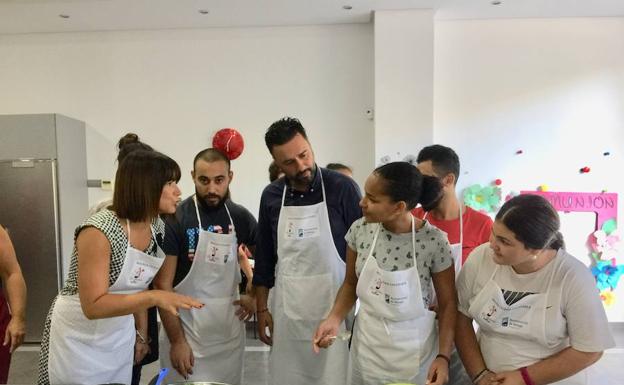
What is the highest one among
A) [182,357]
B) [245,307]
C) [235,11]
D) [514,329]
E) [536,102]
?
[235,11]

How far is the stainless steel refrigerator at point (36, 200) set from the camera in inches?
121

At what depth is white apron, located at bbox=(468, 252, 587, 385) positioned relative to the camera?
3.34ft

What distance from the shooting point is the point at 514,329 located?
1040 mm

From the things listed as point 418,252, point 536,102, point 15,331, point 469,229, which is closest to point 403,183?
point 418,252

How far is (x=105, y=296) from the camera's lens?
0.98 m

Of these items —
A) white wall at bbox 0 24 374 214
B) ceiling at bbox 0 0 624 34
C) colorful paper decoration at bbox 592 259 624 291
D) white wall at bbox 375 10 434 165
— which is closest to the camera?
ceiling at bbox 0 0 624 34

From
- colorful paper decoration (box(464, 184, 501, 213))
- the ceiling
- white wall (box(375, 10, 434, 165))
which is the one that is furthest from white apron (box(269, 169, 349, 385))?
colorful paper decoration (box(464, 184, 501, 213))

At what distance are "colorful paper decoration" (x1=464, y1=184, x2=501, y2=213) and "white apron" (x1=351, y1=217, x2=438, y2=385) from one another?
235cm

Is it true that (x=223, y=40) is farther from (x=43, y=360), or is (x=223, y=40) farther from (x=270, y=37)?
(x=43, y=360)

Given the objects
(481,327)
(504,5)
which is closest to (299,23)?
(504,5)

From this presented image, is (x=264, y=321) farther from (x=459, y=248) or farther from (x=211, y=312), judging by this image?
(x=459, y=248)

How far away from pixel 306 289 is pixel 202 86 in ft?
8.24

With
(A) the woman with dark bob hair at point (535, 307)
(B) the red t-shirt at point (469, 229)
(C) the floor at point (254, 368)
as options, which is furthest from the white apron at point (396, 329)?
(C) the floor at point (254, 368)

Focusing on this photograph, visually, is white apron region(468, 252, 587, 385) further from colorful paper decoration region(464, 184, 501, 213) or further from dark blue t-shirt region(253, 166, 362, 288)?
colorful paper decoration region(464, 184, 501, 213)
